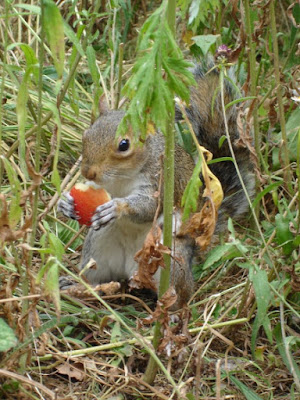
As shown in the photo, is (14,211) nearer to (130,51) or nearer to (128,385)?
(128,385)

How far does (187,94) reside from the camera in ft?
4.45

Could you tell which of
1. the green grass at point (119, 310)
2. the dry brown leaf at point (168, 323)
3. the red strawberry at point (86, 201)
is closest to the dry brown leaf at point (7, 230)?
the green grass at point (119, 310)

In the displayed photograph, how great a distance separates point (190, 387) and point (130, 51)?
2.50 metres

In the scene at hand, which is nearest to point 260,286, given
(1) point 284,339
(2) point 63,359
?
(1) point 284,339

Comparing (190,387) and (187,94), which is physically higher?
(187,94)

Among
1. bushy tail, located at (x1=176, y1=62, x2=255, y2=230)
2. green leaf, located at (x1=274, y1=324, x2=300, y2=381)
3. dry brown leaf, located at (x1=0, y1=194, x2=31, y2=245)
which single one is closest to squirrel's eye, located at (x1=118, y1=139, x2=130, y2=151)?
bushy tail, located at (x1=176, y1=62, x2=255, y2=230)

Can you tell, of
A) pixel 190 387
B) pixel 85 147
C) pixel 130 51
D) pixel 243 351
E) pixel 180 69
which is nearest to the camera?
pixel 180 69

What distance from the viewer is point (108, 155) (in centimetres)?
245

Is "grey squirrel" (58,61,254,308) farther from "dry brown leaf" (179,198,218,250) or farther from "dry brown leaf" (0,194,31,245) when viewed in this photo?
"dry brown leaf" (0,194,31,245)

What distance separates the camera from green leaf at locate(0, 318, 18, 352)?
160cm

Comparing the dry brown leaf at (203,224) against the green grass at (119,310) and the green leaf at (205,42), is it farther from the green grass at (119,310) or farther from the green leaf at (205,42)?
the green leaf at (205,42)

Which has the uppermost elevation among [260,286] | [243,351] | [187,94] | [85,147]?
[187,94]

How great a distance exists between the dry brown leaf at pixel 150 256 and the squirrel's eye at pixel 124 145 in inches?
29.6

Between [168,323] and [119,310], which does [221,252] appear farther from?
[119,310]
